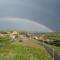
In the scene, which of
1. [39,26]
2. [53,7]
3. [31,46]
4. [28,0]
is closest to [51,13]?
[53,7]

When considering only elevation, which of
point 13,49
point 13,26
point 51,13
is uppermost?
point 51,13

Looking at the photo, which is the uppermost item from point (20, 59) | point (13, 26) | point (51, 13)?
point (51, 13)

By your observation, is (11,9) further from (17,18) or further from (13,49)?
(13,49)

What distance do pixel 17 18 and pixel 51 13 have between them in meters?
0.42

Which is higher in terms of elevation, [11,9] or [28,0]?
[28,0]

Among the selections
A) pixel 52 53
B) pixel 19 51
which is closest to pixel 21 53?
pixel 19 51

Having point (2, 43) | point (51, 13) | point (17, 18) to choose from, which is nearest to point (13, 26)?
point (17, 18)

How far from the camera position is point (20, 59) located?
1.26 meters

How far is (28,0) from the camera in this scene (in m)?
1.32

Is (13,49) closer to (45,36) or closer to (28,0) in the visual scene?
(45,36)

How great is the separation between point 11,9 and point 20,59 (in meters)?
0.61

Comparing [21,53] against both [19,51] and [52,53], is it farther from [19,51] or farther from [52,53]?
[52,53]

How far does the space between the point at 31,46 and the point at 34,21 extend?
302 millimetres

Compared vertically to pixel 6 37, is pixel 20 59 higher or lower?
lower
